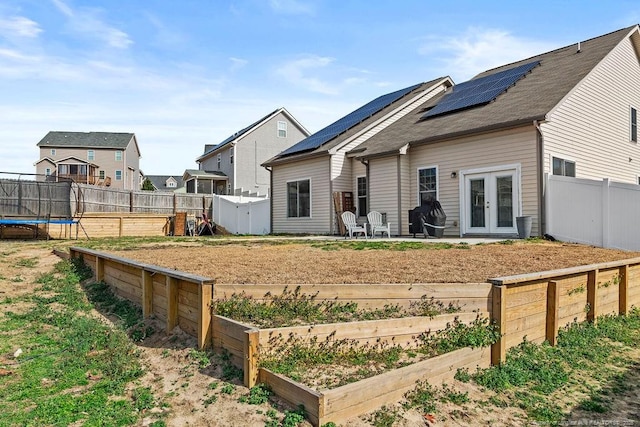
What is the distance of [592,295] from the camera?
19.9 ft

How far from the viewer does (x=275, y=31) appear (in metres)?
13.0

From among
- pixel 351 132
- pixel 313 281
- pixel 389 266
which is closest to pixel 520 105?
pixel 351 132

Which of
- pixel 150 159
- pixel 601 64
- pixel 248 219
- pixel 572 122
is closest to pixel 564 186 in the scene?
pixel 572 122

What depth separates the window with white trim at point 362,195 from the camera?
15312 mm

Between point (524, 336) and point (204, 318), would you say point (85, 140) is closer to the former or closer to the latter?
point (204, 318)

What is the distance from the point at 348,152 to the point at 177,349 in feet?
40.3

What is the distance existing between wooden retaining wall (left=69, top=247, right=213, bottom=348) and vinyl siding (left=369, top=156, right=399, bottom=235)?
9.05m

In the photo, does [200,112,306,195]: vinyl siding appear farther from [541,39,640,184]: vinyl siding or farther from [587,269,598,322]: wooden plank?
[587,269,598,322]: wooden plank

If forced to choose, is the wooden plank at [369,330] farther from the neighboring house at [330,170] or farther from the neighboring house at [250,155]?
the neighboring house at [250,155]

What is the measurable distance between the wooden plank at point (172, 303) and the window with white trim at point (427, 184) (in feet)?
30.9

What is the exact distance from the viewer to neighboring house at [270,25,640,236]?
11117 millimetres

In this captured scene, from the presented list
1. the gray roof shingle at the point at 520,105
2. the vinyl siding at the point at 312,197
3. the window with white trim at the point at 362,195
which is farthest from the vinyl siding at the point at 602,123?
the vinyl siding at the point at 312,197

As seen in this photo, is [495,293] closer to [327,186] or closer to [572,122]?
[572,122]

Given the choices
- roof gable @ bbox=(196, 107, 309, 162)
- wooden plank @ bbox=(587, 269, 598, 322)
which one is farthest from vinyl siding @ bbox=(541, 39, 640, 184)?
roof gable @ bbox=(196, 107, 309, 162)
